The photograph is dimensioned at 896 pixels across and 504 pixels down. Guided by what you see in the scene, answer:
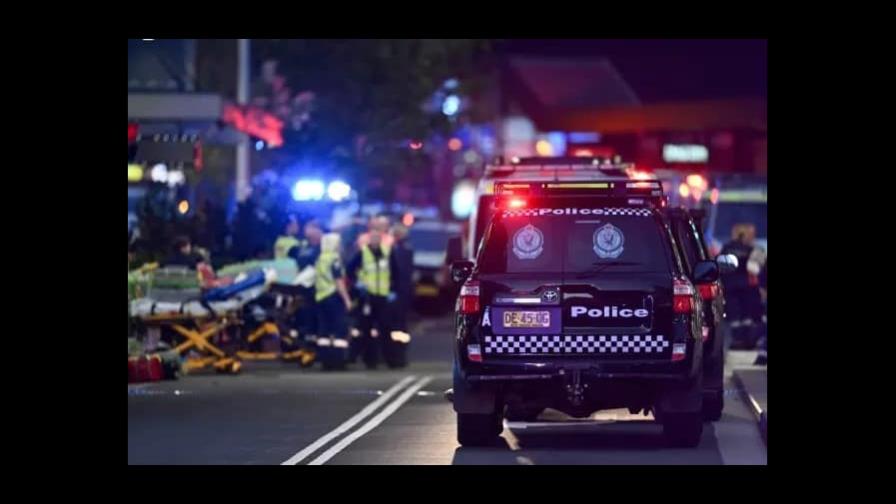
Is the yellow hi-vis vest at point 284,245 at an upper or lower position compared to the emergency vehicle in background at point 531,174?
lower

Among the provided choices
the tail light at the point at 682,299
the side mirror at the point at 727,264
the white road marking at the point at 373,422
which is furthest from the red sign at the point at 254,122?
the tail light at the point at 682,299

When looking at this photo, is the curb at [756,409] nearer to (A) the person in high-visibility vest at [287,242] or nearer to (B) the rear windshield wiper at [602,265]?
(B) the rear windshield wiper at [602,265]

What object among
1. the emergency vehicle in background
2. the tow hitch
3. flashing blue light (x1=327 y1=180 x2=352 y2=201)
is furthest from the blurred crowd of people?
the tow hitch

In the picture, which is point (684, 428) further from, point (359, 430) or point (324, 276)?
point (324, 276)

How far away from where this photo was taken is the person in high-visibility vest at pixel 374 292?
28672mm

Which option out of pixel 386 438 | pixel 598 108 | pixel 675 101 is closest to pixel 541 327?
pixel 386 438

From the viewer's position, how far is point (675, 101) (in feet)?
179

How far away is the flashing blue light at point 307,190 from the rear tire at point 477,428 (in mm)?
16221

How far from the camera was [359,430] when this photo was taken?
19625 mm

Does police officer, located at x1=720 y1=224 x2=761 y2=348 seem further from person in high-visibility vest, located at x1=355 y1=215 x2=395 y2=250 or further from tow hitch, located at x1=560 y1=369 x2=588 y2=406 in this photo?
tow hitch, located at x1=560 y1=369 x2=588 y2=406

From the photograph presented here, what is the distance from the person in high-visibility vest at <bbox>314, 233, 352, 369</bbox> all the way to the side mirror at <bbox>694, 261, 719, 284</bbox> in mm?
10159
